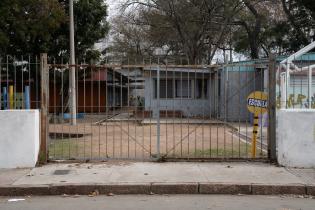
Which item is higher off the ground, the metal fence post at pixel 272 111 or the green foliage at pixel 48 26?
the green foliage at pixel 48 26

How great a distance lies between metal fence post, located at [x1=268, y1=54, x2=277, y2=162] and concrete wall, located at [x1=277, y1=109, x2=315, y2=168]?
1.86ft

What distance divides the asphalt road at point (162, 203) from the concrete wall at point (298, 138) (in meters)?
2.17

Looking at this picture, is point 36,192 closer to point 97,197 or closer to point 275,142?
point 97,197

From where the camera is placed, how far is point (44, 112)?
11.4 m

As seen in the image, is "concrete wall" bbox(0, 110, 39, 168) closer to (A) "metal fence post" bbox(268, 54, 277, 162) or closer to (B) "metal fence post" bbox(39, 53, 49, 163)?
(B) "metal fence post" bbox(39, 53, 49, 163)

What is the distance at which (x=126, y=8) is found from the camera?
38.4 meters

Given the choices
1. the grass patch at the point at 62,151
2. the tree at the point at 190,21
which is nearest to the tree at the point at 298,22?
the tree at the point at 190,21

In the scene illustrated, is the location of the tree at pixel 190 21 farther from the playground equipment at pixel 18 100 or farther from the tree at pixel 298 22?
the playground equipment at pixel 18 100

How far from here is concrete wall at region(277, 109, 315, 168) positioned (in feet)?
36.0

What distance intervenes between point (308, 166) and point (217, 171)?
2.00 meters

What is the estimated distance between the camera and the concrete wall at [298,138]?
10961 millimetres

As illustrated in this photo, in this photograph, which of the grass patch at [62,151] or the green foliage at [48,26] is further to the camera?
the green foliage at [48,26]

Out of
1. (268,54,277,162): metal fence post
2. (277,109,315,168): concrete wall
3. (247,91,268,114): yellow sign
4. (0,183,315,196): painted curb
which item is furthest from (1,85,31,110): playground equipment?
(277,109,315,168): concrete wall

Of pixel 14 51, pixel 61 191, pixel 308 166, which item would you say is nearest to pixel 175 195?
pixel 61 191
